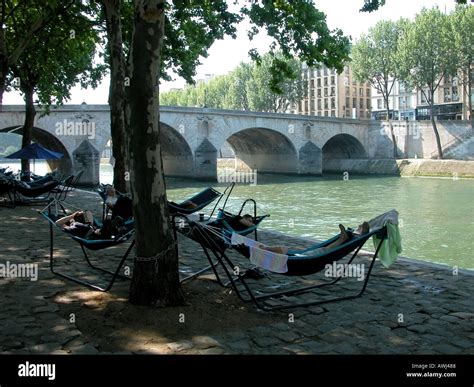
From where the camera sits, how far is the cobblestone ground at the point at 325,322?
386cm

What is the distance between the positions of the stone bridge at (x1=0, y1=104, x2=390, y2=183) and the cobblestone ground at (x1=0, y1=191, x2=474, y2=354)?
25.0 metres

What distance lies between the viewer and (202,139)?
3909cm

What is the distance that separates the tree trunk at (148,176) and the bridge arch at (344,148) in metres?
45.2

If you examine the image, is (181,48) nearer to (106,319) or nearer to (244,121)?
(106,319)

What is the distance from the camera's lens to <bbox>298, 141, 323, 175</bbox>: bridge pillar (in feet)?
147

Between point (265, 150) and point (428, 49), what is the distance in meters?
15.6

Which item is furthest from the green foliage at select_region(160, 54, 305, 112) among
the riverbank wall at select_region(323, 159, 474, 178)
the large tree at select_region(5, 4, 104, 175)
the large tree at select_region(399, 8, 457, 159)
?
the large tree at select_region(5, 4, 104, 175)

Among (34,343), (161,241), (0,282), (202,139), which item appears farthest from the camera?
(202,139)

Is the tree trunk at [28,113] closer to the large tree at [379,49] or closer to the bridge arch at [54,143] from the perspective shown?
the bridge arch at [54,143]

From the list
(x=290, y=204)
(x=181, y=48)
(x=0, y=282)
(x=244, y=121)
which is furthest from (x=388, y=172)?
(x=0, y=282)

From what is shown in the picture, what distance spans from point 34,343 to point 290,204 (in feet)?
60.2

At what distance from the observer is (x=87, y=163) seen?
32.7 metres

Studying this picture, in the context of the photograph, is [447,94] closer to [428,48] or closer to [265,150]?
[428,48]

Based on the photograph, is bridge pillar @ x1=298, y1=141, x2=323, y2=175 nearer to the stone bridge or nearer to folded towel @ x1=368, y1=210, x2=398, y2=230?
the stone bridge
